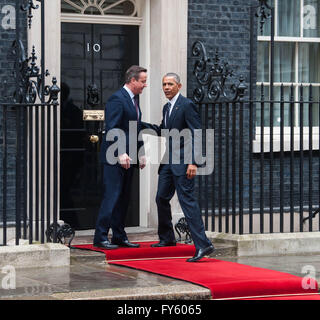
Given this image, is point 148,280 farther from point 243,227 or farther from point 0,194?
point 243,227

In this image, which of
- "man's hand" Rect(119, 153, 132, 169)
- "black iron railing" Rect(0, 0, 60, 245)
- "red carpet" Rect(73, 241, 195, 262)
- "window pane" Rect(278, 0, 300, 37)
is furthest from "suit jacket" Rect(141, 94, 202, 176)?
"window pane" Rect(278, 0, 300, 37)

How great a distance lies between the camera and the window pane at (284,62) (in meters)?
12.8

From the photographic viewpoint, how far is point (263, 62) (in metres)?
12.7

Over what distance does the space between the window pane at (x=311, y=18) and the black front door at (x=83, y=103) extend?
2.71m

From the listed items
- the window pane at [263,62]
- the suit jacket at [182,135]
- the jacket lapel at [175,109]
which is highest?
the window pane at [263,62]

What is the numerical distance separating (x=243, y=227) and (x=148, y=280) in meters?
3.45

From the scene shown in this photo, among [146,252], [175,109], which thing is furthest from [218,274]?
[175,109]

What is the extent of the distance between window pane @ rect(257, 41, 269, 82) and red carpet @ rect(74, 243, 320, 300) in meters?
3.01

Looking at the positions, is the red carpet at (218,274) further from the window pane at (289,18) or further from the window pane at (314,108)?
the window pane at (289,18)

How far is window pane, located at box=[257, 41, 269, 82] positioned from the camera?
12633 millimetres

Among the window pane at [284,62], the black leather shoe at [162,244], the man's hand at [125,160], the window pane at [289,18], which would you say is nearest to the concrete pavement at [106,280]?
the black leather shoe at [162,244]

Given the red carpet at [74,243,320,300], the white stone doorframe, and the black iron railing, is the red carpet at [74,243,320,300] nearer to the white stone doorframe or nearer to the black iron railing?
Result: the black iron railing

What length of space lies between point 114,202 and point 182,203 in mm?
754
